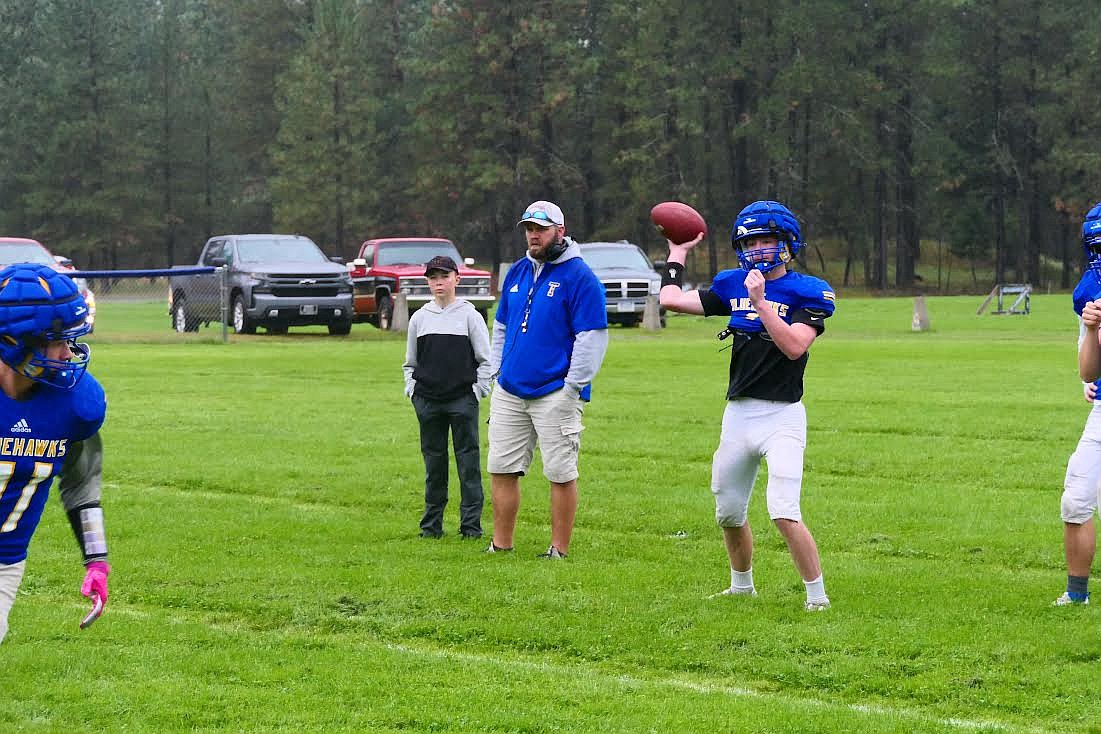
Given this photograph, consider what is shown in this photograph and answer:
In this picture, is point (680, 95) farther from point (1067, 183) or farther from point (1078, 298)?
point (1078, 298)

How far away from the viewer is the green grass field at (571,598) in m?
5.90

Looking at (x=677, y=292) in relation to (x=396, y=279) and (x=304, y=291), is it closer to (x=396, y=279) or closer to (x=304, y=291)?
(x=304, y=291)

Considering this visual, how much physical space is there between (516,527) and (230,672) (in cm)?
395

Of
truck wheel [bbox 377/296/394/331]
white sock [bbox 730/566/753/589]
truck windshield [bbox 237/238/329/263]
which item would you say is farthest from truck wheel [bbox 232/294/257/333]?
white sock [bbox 730/566/753/589]

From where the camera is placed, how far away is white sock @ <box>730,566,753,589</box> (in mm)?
7801

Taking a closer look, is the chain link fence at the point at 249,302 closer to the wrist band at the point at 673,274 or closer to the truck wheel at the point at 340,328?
the truck wheel at the point at 340,328

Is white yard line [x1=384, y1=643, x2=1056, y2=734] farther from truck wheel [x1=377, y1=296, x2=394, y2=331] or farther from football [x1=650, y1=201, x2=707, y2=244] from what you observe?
truck wheel [x1=377, y1=296, x2=394, y2=331]

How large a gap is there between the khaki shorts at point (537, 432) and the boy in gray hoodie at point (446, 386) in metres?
0.60

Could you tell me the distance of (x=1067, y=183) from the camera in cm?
7156

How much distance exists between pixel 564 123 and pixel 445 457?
6925cm

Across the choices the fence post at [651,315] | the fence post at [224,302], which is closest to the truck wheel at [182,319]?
the fence post at [224,302]

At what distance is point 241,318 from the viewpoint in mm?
29766

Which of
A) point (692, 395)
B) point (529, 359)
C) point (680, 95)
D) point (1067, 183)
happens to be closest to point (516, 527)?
point (529, 359)

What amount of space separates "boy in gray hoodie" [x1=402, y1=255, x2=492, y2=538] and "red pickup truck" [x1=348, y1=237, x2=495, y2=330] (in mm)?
21009
